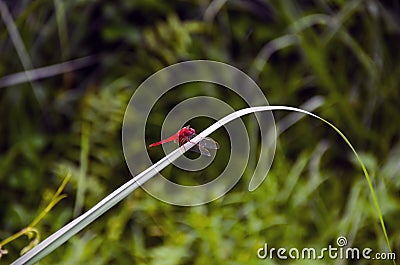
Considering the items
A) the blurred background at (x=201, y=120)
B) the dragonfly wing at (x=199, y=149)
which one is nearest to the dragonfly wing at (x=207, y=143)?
the dragonfly wing at (x=199, y=149)

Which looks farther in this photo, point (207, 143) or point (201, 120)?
point (201, 120)

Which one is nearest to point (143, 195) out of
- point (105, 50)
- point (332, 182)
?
point (332, 182)

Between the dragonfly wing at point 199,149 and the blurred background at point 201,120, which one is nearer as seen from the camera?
the dragonfly wing at point 199,149

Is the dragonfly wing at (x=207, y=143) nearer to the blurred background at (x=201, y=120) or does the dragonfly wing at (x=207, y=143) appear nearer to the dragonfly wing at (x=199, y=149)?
the dragonfly wing at (x=199, y=149)

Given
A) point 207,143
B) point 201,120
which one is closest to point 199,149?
point 207,143

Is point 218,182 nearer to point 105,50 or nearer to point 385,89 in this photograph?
point 385,89

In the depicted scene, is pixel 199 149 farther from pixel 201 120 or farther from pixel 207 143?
pixel 201 120

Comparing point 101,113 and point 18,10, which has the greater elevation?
point 18,10

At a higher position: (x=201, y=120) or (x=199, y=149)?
(x=201, y=120)
